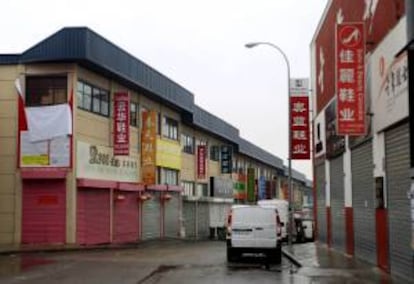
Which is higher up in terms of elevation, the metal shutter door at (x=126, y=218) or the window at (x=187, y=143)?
the window at (x=187, y=143)

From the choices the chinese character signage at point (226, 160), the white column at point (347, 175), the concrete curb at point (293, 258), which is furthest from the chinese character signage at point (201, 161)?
the white column at point (347, 175)

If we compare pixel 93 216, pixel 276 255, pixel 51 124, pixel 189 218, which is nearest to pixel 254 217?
pixel 276 255

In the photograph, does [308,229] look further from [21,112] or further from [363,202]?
[363,202]

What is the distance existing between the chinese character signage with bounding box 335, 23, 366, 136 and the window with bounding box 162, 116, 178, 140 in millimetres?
29695

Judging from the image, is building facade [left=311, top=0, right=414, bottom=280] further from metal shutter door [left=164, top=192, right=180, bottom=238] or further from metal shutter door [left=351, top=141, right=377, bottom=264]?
metal shutter door [left=164, top=192, right=180, bottom=238]

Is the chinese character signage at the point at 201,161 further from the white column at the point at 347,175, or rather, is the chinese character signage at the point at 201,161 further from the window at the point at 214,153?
the white column at the point at 347,175

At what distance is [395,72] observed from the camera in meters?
19.2

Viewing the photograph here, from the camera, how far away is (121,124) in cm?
4047

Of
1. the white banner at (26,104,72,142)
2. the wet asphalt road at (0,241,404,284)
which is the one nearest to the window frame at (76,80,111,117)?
the white banner at (26,104,72,142)

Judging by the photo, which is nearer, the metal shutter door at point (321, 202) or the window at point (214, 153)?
the metal shutter door at point (321, 202)

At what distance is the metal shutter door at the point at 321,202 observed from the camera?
3781 cm

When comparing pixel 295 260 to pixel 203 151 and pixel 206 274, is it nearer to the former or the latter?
pixel 206 274

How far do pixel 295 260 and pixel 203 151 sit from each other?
3587cm

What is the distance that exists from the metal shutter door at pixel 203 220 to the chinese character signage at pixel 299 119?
2168cm
